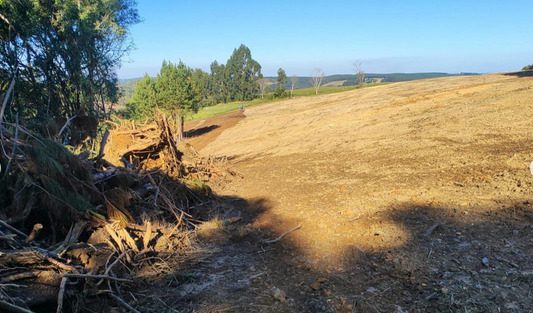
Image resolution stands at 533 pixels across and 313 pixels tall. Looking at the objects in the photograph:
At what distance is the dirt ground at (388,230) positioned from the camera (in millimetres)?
3633

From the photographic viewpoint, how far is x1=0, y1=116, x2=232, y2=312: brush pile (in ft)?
10.3

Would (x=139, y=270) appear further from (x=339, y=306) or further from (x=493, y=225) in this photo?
(x=493, y=225)

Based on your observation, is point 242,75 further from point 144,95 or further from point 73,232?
point 73,232

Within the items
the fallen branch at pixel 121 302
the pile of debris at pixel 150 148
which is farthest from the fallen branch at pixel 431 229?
the pile of debris at pixel 150 148

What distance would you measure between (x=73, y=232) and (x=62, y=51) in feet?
56.7

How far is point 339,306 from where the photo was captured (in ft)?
11.6

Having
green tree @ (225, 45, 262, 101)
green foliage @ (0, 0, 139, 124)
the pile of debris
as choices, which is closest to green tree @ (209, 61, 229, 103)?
green tree @ (225, 45, 262, 101)

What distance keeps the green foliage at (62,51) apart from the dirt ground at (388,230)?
39.4ft

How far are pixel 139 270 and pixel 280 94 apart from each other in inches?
2495

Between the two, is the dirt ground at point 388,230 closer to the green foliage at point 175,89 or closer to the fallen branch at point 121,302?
the fallen branch at point 121,302

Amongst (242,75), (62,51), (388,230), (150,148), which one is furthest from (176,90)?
(242,75)

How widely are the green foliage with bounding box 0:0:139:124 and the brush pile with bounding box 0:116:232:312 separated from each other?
474 inches

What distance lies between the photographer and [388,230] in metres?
5.07

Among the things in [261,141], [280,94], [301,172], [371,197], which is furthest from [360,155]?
[280,94]
